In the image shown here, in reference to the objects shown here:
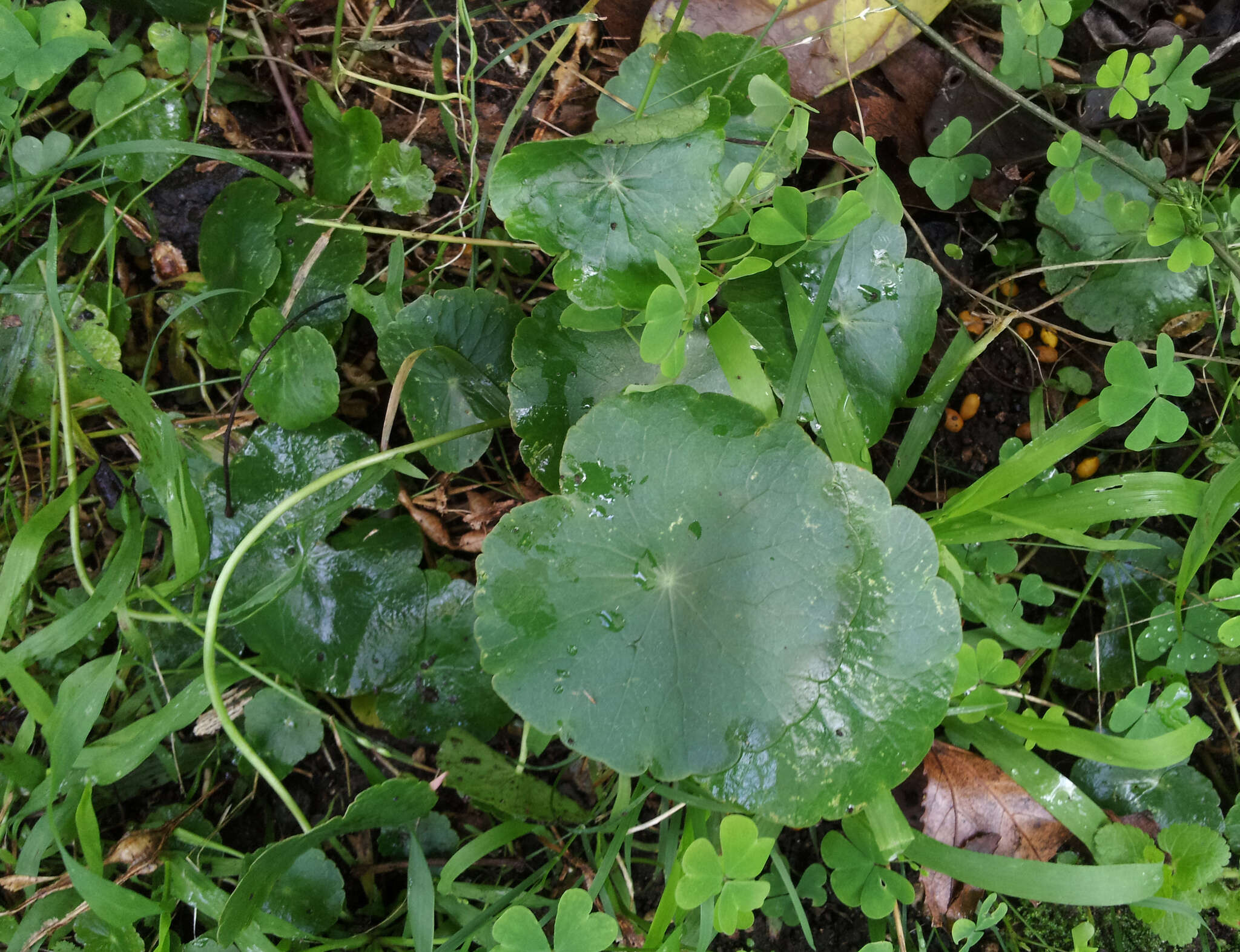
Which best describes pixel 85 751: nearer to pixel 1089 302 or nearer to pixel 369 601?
pixel 369 601

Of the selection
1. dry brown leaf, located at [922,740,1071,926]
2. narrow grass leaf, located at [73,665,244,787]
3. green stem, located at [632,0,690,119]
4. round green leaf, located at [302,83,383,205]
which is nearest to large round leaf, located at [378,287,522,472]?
round green leaf, located at [302,83,383,205]

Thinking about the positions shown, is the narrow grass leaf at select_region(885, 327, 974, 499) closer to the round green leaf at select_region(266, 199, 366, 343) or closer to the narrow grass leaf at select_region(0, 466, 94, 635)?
the round green leaf at select_region(266, 199, 366, 343)

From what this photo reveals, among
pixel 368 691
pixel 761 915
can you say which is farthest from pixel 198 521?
pixel 761 915

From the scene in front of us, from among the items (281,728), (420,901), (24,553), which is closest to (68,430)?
(24,553)

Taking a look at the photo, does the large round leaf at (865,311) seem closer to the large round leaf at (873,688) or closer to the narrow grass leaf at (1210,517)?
the large round leaf at (873,688)

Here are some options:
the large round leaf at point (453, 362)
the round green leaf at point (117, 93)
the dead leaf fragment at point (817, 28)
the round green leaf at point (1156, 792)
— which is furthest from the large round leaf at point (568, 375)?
the round green leaf at point (1156, 792)

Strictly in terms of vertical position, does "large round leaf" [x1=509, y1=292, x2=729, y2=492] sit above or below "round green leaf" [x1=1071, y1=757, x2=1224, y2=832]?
above
